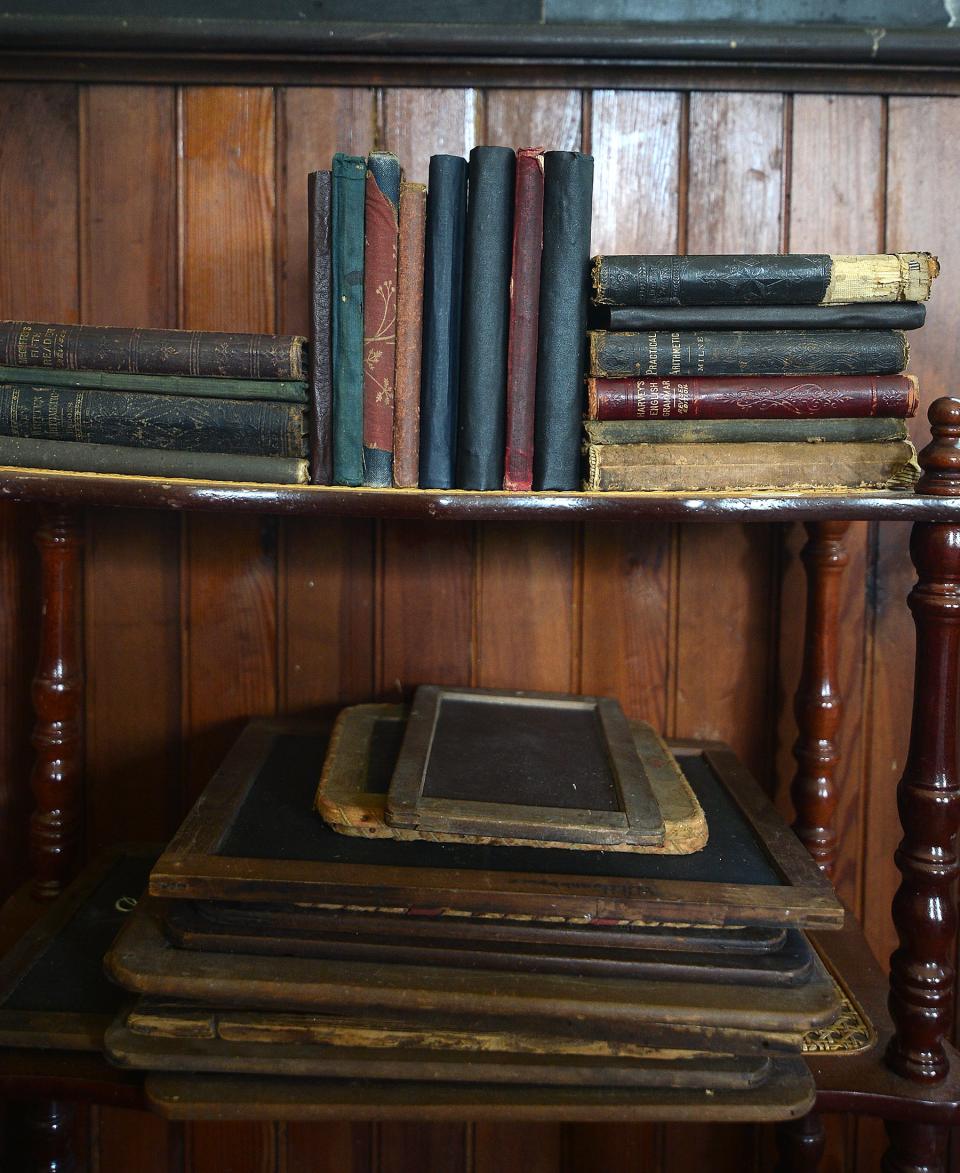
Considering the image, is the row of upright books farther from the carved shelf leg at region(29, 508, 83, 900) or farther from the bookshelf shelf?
the carved shelf leg at region(29, 508, 83, 900)

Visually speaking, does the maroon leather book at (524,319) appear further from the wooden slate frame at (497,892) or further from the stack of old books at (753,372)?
the wooden slate frame at (497,892)

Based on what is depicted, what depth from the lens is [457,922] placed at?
0.81 m

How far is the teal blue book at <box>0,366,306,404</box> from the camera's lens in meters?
0.87

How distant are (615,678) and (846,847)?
0.33m

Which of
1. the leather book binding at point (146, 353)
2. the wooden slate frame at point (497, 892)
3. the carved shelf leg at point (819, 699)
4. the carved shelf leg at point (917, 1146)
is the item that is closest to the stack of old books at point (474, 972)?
the wooden slate frame at point (497, 892)

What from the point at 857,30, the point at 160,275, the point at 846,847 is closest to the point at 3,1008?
the point at 160,275

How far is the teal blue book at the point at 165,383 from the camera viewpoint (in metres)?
0.87

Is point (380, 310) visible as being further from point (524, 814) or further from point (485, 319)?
point (524, 814)

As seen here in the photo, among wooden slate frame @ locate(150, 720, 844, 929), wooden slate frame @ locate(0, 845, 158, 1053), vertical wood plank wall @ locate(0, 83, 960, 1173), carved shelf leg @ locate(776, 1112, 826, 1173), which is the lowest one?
carved shelf leg @ locate(776, 1112, 826, 1173)

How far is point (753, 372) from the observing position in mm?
843

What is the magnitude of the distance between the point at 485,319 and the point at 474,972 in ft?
1.74

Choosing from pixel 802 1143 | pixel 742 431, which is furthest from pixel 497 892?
pixel 802 1143

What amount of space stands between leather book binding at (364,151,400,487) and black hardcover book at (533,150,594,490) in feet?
0.41

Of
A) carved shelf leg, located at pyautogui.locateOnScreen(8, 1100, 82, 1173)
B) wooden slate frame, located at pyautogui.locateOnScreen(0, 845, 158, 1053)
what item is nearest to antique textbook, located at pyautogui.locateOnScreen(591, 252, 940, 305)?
wooden slate frame, located at pyautogui.locateOnScreen(0, 845, 158, 1053)
